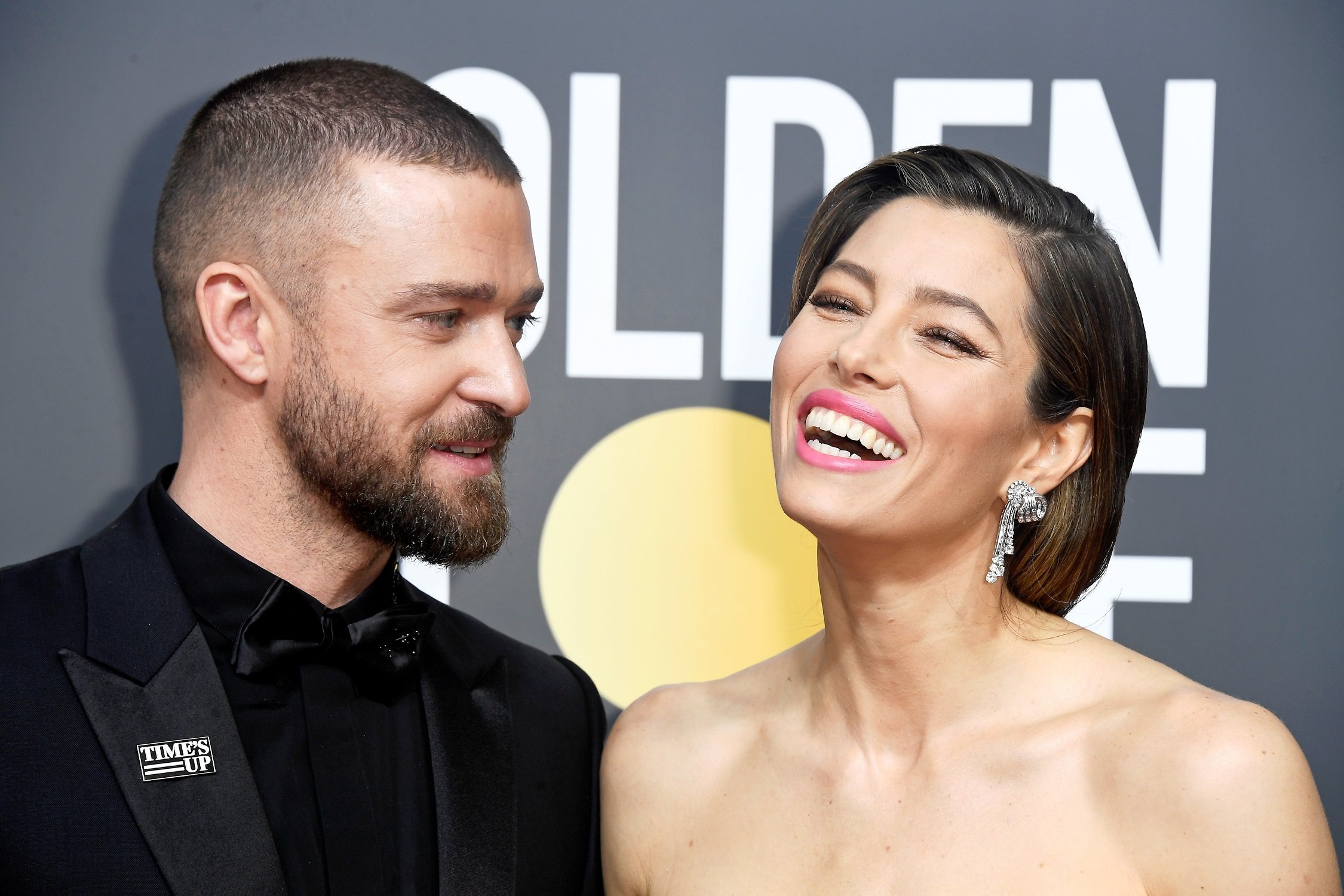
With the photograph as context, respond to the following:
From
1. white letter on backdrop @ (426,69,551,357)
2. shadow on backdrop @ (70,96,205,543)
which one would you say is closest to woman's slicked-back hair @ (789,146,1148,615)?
white letter on backdrop @ (426,69,551,357)

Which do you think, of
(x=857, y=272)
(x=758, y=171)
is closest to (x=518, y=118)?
(x=758, y=171)

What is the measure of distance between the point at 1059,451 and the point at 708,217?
1.02 meters

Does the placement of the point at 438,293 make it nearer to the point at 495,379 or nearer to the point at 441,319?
the point at 441,319

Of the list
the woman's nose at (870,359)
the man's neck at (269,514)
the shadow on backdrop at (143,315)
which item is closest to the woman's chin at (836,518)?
the woman's nose at (870,359)

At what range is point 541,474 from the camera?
272 centimetres

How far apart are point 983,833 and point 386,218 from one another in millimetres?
1362

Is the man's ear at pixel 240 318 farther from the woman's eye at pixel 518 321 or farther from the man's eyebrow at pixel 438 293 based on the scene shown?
the woman's eye at pixel 518 321

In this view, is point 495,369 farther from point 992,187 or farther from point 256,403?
point 992,187

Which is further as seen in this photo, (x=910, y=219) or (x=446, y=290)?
(x=910, y=219)

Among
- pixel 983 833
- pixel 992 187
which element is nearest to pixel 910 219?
pixel 992 187

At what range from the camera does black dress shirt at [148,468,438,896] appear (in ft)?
5.64

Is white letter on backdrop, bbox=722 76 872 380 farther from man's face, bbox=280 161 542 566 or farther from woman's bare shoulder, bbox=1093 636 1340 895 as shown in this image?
woman's bare shoulder, bbox=1093 636 1340 895

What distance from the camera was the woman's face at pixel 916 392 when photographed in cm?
191

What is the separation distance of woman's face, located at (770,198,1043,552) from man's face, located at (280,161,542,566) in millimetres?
514
